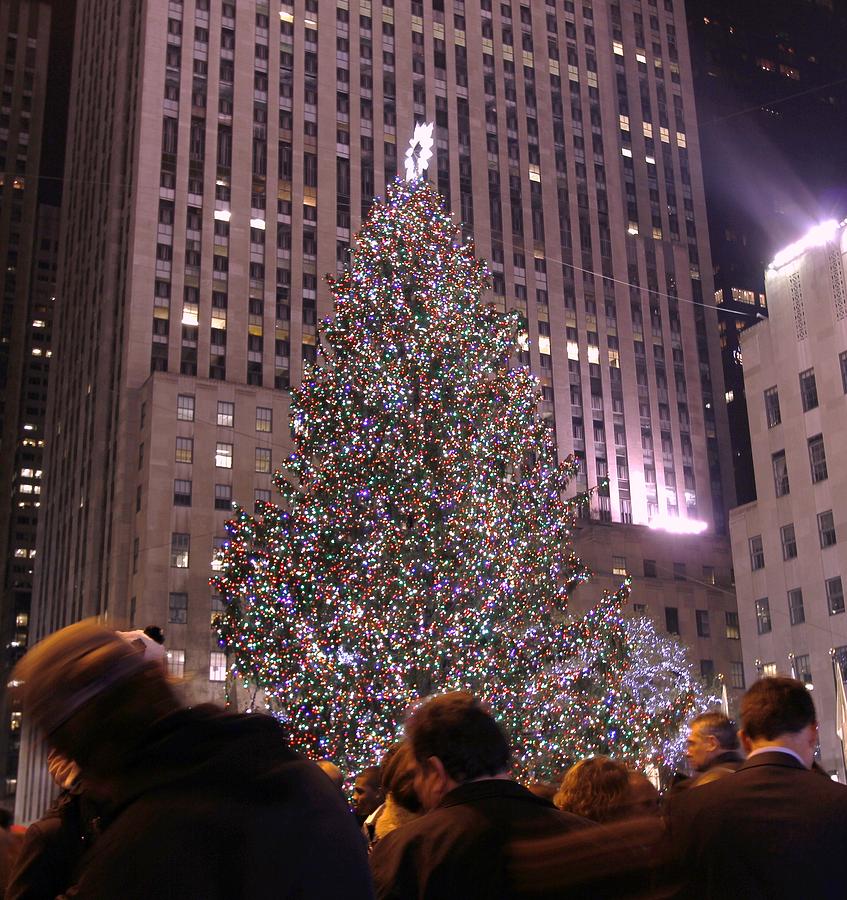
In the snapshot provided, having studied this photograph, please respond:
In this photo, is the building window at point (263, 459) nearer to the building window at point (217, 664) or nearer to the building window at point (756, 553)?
the building window at point (217, 664)

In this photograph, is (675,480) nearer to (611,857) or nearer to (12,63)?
(611,857)

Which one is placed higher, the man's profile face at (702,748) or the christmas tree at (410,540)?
the christmas tree at (410,540)

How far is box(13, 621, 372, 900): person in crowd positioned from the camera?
1.86m

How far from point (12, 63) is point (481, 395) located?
13326cm

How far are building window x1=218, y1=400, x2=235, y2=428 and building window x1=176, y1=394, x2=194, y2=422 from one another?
5.47 ft

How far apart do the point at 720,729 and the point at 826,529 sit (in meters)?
38.3

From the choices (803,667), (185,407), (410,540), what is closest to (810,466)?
(803,667)

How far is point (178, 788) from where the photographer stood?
6.35ft

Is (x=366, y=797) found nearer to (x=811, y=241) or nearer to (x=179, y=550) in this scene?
(x=811, y=241)

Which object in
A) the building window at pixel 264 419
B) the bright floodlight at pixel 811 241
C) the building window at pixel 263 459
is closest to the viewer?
the bright floodlight at pixel 811 241

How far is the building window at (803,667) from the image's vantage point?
41.7 meters

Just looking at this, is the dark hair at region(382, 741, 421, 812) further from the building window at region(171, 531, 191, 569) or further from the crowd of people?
the building window at region(171, 531, 191, 569)

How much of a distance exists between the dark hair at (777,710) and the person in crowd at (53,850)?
2363 millimetres

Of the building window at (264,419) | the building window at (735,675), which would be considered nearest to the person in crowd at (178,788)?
the building window at (264,419)
